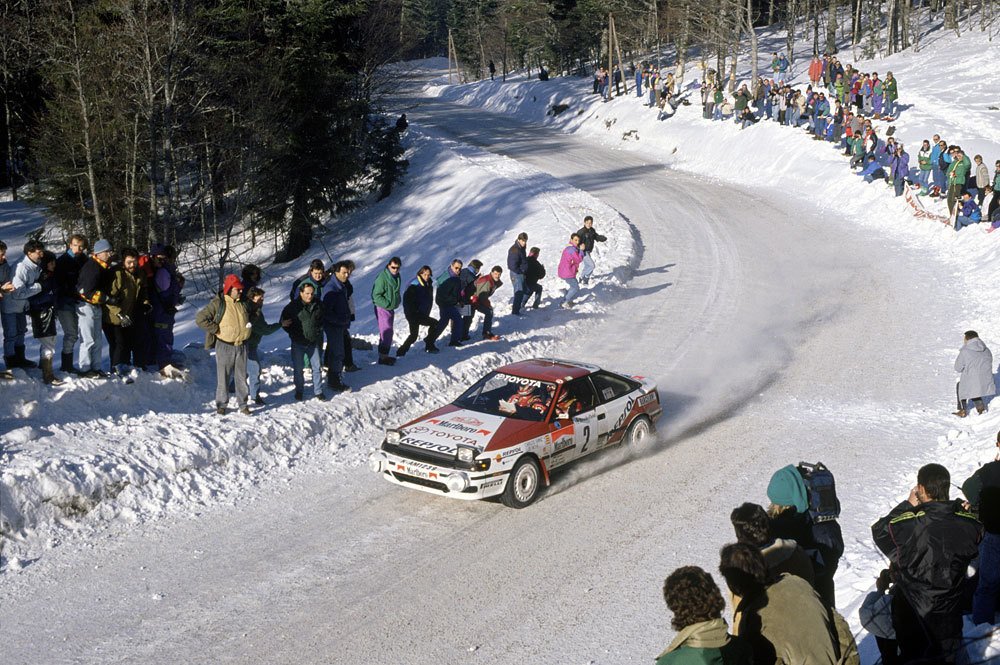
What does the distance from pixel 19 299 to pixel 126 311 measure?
1.26m

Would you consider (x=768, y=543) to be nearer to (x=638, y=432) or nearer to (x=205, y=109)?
(x=638, y=432)

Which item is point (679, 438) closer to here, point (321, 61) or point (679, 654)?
point (679, 654)

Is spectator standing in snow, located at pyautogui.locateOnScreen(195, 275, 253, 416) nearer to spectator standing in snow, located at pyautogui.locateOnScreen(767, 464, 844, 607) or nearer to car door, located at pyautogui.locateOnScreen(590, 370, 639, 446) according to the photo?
car door, located at pyautogui.locateOnScreen(590, 370, 639, 446)

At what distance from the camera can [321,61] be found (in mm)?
31875

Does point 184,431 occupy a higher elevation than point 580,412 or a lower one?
higher

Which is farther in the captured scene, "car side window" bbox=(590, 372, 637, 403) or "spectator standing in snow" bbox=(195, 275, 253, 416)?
"car side window" bbox=(590, 372, 637, 403)

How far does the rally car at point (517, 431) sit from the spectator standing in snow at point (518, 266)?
5823 mm

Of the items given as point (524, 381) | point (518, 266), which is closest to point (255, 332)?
point (524, 381)

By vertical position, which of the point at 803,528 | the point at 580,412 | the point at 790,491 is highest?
the point at 790,491

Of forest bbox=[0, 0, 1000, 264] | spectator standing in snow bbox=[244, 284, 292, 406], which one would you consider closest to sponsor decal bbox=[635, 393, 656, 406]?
spectator standing in snow bbox=[244, 284, 292, 406]

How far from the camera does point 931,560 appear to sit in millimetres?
5754

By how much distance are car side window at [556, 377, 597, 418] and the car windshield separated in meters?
0.16

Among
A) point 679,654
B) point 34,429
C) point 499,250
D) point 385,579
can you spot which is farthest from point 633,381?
point 499,250

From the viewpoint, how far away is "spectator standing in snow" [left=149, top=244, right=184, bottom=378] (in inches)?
494
